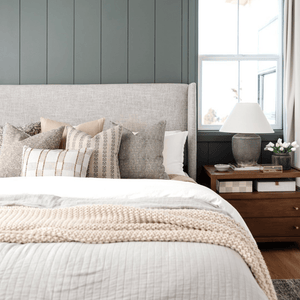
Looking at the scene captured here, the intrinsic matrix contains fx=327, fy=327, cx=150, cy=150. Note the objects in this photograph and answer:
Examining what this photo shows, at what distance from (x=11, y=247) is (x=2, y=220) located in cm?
20

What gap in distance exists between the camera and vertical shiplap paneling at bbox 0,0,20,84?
2992 millimetres

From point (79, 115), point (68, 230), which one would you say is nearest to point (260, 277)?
point (68, 230)

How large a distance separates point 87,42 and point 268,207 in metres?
2.13

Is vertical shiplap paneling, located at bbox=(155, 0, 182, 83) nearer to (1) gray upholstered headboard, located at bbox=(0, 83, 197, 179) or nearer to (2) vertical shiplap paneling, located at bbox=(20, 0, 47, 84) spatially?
(1) gray upholstered headboard, located at bbox=(0, 83, 197, 179)

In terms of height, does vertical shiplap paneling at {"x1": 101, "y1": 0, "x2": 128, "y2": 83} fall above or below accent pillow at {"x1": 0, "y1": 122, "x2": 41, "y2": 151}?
above

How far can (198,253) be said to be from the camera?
107cm

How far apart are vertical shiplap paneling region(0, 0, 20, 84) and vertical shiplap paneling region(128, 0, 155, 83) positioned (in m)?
1.04

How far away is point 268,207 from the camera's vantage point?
261 centimetres

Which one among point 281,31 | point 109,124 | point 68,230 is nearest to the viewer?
point 68,230

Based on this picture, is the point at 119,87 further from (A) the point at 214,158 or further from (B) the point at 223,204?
(B) the point at 223,204

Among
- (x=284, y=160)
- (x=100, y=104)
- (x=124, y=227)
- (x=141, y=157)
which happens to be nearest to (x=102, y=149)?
(x=141, y=157)

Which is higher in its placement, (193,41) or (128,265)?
(193,41)

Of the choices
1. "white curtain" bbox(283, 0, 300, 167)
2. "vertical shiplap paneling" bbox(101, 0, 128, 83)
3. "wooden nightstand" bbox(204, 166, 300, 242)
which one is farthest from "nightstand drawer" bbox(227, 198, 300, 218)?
"vertical shiplap paneling" bbox(101, 0, 128, 83)

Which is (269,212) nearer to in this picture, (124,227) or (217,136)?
(217,136)
